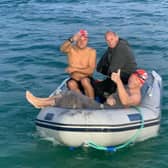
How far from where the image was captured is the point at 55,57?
12258mm

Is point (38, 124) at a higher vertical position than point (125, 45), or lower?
lower

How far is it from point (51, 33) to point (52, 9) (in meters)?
3.53

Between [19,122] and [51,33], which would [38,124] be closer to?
[19,122]

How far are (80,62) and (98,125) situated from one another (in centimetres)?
166

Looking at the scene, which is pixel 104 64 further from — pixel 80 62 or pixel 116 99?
pixel 116 99

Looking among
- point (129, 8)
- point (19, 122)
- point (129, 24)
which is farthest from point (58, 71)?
point (129, 8)

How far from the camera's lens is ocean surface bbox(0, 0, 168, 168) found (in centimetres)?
720

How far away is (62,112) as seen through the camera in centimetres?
696

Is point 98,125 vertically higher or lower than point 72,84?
lower

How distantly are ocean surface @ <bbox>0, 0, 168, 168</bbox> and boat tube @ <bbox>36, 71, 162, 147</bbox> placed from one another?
287mm

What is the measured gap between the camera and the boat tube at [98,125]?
6.77 meters

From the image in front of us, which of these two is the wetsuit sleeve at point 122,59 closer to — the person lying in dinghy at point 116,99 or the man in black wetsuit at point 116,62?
the man in black wetsuit at point 116,62

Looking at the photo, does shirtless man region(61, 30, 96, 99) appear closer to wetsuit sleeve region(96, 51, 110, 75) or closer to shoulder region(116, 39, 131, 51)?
wetsuit sleeve region(96, 51, 110, 75)

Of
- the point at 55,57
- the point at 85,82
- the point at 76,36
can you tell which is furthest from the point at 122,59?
the point at 55,57
